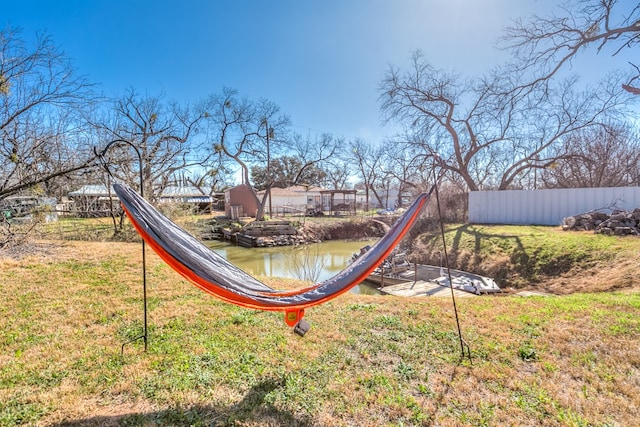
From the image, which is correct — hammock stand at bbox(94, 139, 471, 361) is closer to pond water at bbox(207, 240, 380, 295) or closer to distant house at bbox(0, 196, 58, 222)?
distant house at bbox(0, 196, 58, 222)

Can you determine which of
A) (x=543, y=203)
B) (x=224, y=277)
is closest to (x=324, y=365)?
(x=224, y=277)

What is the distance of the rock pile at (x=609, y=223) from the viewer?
6.64 meters

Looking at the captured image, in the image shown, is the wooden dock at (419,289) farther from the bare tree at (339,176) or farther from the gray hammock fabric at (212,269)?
the bare tree at (339,176)

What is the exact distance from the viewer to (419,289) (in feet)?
21.1

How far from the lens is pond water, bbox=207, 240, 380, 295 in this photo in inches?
331

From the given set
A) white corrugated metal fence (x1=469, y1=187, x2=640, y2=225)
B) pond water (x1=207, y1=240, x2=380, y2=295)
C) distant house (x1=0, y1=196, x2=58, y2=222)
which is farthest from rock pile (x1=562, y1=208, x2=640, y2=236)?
distant house (x1=0, y1=196, x2=58, y2=222)

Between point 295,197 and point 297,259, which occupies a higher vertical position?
point 295,197

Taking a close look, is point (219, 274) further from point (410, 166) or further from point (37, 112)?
point (410, 166)

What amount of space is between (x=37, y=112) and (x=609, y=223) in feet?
36.7

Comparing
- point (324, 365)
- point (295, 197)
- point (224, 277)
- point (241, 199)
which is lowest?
point (324, 365)

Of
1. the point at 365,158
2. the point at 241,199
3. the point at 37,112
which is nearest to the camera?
the point at 37,112

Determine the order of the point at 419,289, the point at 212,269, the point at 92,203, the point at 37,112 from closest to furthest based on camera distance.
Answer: the point at 212,269
the point at 37,112
the point at 419,289
the point at 92,203

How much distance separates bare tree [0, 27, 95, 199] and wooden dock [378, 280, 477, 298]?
568 centimetres

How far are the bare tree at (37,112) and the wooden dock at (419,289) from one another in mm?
5683
